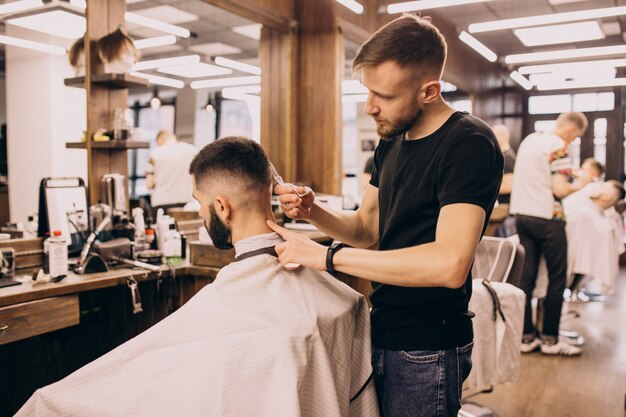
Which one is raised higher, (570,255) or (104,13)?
(104,13)

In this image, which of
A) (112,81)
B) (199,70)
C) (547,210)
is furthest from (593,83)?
(112,81)

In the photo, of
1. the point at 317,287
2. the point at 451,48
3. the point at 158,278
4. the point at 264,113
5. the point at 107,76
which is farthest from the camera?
the point at 451,48

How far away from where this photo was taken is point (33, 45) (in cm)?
316

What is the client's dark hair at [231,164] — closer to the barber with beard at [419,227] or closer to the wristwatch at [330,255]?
the barber with beard at [419,227]

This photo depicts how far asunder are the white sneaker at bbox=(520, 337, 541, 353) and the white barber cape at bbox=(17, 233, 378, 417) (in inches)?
125

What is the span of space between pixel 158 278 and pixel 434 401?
168cm

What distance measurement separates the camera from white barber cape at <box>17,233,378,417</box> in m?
1.33

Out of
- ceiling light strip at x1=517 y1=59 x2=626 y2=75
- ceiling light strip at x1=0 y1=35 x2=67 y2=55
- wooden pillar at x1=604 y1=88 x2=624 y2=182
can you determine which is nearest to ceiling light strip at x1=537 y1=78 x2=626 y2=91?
ceiling light strip at x1=517 y1=59 x2=626 y2=75

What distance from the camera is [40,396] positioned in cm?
140

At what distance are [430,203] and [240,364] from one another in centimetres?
57

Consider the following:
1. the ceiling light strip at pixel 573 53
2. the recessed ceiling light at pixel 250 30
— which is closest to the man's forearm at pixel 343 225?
the recessed ceiling light at pixel 250 30

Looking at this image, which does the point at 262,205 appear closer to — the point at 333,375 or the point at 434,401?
the point at 333,375

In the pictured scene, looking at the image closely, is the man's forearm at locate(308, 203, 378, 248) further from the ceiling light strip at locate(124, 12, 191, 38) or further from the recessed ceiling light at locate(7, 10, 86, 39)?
the ceiling light strip at locate(124, 12, 191, 38)

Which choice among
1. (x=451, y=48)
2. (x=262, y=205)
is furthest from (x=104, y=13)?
(x=451, y=48)
